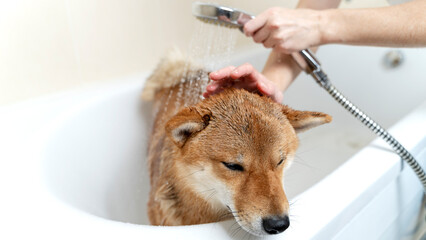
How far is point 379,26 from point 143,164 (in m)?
0.87

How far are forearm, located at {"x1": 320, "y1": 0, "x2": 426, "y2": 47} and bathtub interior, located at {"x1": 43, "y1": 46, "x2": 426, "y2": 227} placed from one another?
375 mm

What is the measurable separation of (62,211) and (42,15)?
2.83 feet

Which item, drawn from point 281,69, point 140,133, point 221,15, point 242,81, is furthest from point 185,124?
point 140,133

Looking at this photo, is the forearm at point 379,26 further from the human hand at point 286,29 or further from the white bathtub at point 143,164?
the white bathtub at point 143,164

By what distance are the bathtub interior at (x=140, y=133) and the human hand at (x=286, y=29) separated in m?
0.32

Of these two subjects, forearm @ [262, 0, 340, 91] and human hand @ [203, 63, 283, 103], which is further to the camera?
forearm @ [262, 0, 340, 91]

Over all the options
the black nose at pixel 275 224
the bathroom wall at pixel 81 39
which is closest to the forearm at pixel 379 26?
the black nose at pixel 275 224

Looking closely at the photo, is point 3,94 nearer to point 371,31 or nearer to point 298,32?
point 298,32

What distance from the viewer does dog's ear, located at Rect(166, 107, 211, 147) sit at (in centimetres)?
79

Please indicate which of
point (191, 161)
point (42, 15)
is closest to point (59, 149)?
point (191, 161)

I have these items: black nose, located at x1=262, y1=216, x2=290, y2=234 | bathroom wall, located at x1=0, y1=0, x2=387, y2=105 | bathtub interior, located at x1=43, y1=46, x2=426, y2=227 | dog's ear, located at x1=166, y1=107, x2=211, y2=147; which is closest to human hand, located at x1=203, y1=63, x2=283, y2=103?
dog's ear, located at x1=166, y1=107, x2=211, y2=147

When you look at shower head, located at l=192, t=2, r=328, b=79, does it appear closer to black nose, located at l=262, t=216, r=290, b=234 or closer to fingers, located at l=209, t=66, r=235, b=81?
fingers, located at l=209, t=66, r=235, b=81

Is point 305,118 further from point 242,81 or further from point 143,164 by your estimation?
point 143,164

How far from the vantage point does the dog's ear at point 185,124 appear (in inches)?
30.9
